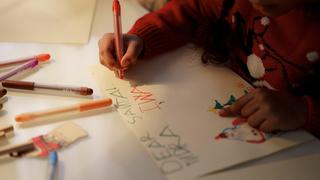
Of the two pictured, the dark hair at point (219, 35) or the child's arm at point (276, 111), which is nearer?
the child's arm at point (276, 111)

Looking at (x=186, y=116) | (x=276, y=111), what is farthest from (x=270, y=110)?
(x=186, y=116)

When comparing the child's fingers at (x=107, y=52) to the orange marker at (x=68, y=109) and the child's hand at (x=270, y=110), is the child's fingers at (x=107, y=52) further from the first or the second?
the child's hand at (x=270, y=110)

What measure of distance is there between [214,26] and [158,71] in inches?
7.0

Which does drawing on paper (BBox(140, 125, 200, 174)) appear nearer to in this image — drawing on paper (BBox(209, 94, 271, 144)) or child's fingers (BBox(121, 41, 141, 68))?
drawing on paper (BBox(209, 94, 271, 144))

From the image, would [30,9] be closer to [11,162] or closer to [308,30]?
[11,162]

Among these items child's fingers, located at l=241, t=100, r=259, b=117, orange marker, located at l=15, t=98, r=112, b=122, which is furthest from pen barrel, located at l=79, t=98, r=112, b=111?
child's fingers, located at l=241, t=100, r=259, b=117

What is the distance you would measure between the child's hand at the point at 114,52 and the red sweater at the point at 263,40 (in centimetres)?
3

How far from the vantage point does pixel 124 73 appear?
2.48 ft

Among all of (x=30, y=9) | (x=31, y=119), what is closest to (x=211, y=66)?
(x=31, y=119)

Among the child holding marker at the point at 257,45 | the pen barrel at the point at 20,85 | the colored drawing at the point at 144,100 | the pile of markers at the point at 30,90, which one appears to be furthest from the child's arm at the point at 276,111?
the pen barrel at the point at 20,85

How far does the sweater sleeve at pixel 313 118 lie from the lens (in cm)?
63

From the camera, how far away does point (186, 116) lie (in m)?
0.65

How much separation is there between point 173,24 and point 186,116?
0.29 meters

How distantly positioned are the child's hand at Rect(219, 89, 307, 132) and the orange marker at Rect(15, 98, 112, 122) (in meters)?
0.19
